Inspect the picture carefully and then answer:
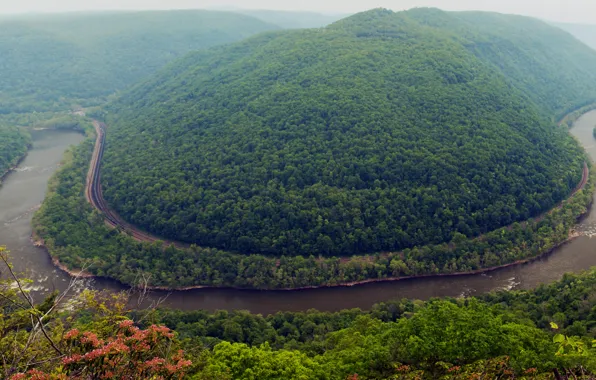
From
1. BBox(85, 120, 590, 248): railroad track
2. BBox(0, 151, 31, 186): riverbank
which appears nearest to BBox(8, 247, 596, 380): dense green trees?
BBox(85, 120, 590, 248): railroad track

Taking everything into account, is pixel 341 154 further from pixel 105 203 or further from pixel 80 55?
pixel 80 55

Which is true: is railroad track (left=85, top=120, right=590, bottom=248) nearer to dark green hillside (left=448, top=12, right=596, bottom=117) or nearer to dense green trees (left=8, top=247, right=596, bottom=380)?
dense green trees (left=8, top=247, right=596, bottom=380)

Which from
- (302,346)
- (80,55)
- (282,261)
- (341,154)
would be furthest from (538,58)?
(80,55)

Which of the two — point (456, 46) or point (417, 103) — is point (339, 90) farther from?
point (456, 46)

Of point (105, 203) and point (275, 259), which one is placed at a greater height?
point (275, 259)

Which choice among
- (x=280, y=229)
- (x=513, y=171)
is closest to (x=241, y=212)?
(x=280, y=229)
